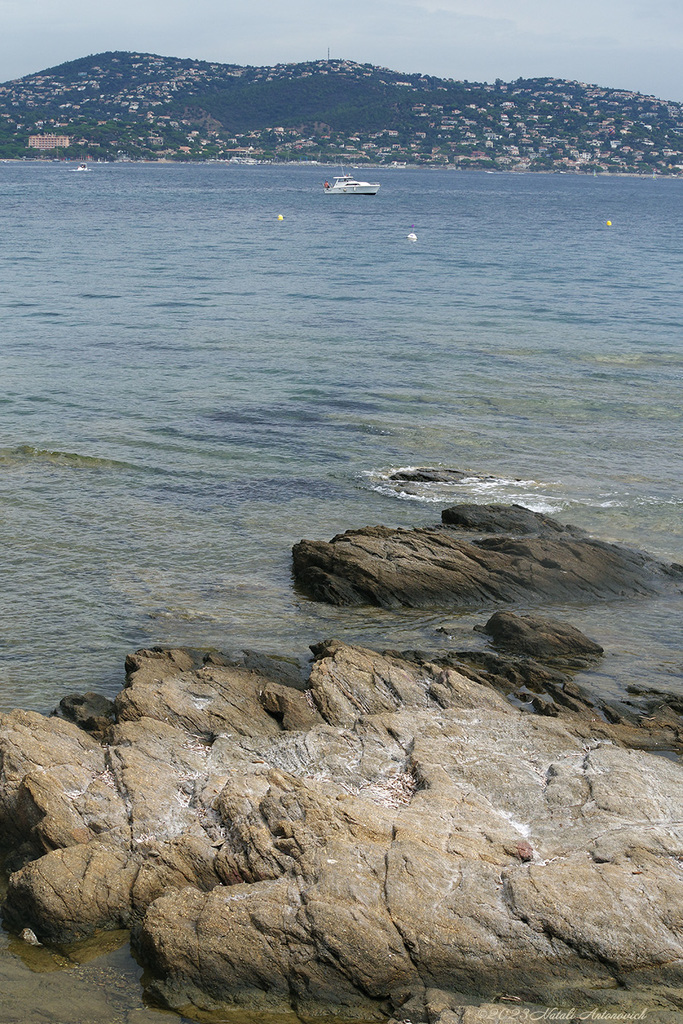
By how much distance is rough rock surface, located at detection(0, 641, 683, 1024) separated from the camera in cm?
787

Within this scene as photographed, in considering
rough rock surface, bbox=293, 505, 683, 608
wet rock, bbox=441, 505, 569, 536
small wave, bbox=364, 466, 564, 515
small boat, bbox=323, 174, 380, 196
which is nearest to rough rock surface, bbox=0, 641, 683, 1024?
rough rock surface, bbox=293, 505, 683, 608

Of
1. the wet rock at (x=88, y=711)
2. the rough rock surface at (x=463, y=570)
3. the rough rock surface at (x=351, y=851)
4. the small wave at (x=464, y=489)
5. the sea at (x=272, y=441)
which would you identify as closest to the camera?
the rough rock surface at (x=351, y=851)

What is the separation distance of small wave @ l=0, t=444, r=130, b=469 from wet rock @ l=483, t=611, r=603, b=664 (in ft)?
35.5

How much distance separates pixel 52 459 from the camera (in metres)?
22.0

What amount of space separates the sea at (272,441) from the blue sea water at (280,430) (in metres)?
0.08

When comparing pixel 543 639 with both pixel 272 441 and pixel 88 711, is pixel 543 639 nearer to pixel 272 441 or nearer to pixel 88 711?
pixel 88 711

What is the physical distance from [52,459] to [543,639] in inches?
510

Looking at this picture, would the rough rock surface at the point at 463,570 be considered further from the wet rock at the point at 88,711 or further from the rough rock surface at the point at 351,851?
the wet rock at the point at 88,711

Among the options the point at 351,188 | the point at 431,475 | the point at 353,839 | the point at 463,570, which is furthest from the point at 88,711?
the point at 351,188

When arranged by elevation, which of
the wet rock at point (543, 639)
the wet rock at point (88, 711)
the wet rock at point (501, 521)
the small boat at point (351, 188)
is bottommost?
the wet rock at point (88, 711)

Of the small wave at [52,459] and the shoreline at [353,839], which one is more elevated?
the small wave at [52,459]

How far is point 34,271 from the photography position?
5125 centimetres

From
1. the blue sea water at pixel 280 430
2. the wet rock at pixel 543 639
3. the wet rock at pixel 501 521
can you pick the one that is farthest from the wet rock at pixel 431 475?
the wet rock at pixel 543 639

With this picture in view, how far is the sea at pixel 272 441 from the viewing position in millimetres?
14047
